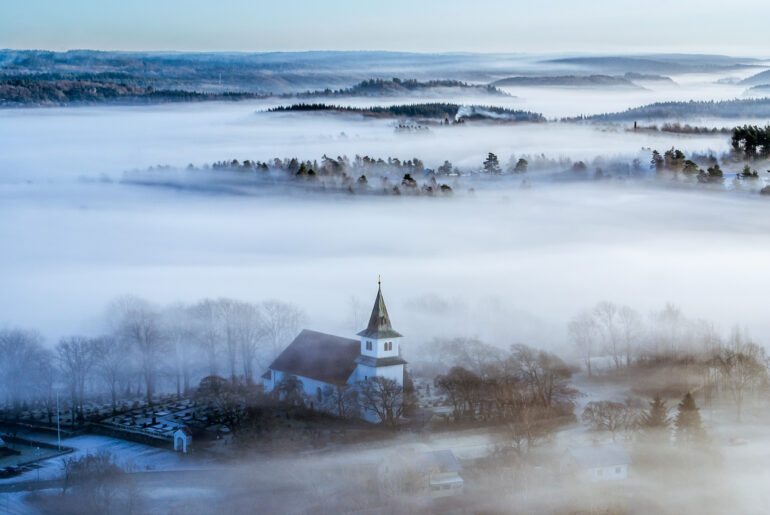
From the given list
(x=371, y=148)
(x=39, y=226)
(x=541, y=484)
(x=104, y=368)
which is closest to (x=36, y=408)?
(x=104, y=368)

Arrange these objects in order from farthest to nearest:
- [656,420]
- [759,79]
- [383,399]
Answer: [759,79]
[383,399]
[656,420]

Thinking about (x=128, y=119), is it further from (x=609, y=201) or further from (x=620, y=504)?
(x=620, y=504)

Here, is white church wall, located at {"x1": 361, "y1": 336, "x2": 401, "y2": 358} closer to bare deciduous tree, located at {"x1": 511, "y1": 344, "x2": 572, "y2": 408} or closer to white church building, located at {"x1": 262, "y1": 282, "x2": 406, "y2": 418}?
white church building, located at {"x1": 262, "y1": 282, "x2": 406, "y2": 418}

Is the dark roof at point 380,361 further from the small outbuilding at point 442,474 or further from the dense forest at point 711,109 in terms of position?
the dense forest at point 711,109

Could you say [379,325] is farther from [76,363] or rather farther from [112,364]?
[76,363]

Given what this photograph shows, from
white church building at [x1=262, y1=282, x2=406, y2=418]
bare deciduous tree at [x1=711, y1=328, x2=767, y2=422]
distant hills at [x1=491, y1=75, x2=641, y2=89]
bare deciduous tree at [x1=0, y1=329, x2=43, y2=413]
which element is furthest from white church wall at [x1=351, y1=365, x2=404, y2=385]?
distant hills at [x1=491, y1=75, x2=641, y2=89]

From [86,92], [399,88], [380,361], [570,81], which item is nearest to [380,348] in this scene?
[380,361]
